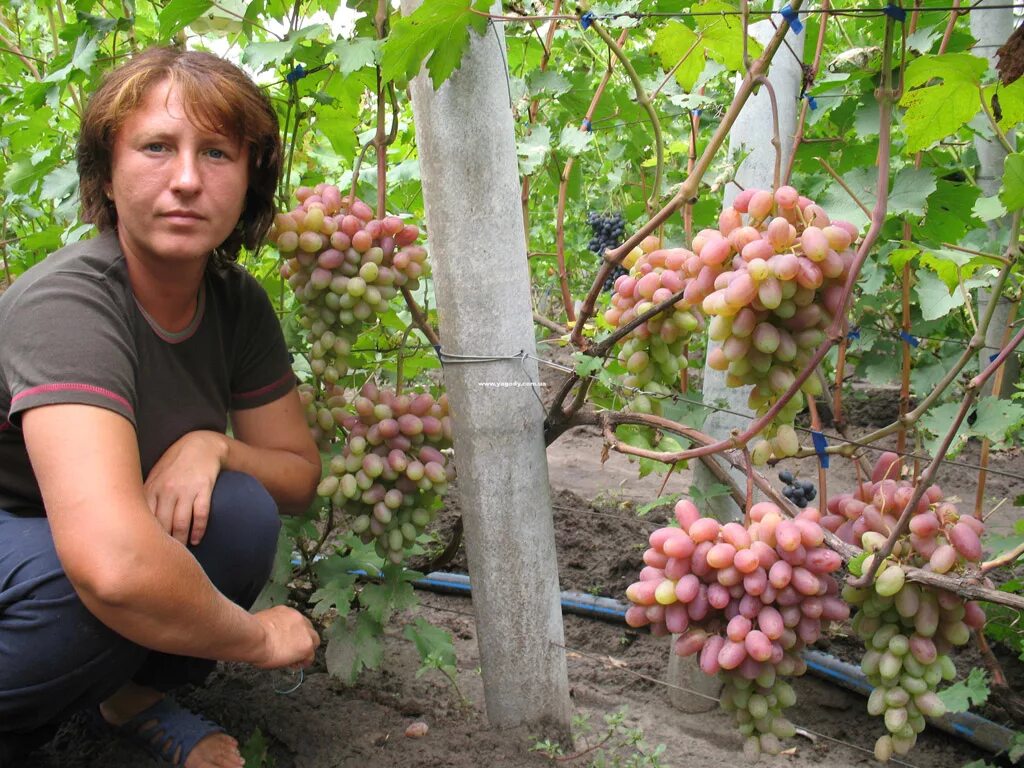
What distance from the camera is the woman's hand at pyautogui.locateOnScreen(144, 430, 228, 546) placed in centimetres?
161

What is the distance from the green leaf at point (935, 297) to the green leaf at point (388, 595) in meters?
1.33

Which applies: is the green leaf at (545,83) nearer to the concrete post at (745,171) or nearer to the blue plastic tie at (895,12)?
the concrete post at (745,171)

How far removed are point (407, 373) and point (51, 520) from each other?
110cm

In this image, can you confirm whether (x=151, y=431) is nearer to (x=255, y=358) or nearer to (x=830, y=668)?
(x=255, y=358)

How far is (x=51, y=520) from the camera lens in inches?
55.0

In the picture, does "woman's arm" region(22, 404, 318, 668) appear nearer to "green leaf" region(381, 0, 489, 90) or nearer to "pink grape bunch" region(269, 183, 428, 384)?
"pink grape bunch" region(269, 183, 428, 384)

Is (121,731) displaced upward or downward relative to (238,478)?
downward

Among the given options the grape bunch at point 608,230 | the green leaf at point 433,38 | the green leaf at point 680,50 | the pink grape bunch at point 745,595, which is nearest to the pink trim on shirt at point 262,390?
the green leaf at point 433,38

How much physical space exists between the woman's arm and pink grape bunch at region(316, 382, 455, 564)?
46 cm

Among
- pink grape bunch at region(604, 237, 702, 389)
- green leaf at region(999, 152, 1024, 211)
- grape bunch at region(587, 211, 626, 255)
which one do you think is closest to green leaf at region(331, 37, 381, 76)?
pink grape bunch at region(604, 237, 702, 389)

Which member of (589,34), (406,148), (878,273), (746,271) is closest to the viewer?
(746,271)

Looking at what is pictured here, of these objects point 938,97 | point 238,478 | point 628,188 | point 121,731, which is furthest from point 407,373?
point 628,188

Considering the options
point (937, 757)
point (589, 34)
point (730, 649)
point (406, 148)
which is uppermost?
point (589, 34)

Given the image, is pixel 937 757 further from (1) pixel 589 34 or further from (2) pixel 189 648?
(1) pixel 589 34
